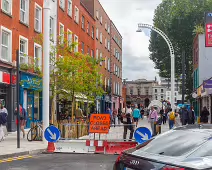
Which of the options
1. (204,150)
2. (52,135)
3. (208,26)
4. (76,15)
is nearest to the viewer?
(204,150)

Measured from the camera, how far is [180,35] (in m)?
50.4

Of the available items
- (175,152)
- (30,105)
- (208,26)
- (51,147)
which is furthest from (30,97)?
(175,152)

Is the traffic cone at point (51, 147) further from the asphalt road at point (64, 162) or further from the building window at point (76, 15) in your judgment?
the building window at point (76, 15)

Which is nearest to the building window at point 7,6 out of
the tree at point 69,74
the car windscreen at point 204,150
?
the tree at point 69,74

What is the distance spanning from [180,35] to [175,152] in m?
46.8

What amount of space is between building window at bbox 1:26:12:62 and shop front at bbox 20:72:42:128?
5.88 ft

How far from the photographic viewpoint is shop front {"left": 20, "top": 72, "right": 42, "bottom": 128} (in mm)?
24922

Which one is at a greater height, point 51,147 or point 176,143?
point 176,143

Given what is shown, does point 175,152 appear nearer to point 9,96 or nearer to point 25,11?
point 9,96

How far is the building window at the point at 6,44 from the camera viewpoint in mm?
23208

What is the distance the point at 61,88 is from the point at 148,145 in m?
16.5

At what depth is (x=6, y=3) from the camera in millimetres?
23734

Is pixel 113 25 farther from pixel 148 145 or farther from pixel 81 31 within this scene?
pixel 148 145

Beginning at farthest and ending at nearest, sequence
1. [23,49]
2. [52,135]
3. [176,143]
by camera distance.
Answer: [23,49] < [52,135] < [176,143]
